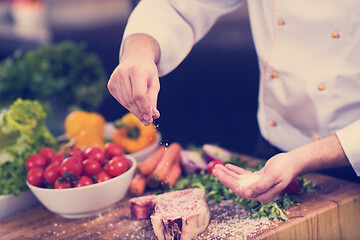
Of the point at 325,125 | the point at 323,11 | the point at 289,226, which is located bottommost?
the point at 289,226

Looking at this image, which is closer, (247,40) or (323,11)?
(323,11)

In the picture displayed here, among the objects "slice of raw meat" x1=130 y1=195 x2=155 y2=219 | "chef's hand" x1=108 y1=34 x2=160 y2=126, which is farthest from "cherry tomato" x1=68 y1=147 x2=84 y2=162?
"chef's hand" x1=108 y1=34 x2=160 y2=126

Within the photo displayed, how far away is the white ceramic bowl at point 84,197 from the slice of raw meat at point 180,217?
0.55ft

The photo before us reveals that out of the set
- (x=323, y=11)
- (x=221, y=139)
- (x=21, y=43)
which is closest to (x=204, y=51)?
(x=221, y=139)

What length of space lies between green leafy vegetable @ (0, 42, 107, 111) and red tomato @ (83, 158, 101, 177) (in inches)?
38.5

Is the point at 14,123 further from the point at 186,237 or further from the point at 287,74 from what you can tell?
the point at 287,74

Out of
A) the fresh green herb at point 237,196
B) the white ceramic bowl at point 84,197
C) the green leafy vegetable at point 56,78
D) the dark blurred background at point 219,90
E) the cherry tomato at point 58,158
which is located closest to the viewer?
the fresh green herb at point 237,196

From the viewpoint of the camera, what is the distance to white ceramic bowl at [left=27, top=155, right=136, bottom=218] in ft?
4.18

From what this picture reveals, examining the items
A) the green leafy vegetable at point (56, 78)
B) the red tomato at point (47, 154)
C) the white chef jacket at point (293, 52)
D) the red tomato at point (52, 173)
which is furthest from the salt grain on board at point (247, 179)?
the green leafy vegetable at point (56, 78)

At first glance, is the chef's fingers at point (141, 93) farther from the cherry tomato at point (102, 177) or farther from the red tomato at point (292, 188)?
the red tomato at point (292, 188)

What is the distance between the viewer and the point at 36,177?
1339 mm

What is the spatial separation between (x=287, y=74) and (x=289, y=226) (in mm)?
493

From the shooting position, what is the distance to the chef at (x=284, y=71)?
3.51ft

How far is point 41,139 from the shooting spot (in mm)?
1573
